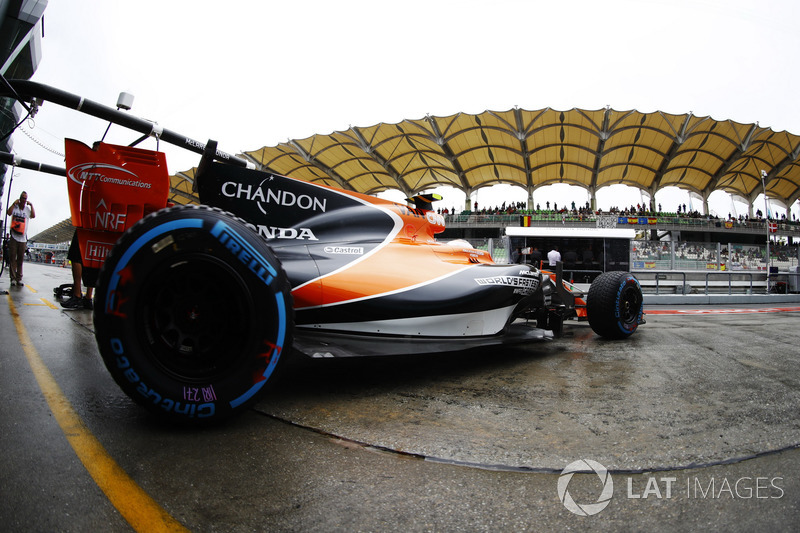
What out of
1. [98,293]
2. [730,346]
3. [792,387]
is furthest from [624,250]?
[98,293]

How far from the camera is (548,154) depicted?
39.6 m

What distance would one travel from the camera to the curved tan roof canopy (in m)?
34.4

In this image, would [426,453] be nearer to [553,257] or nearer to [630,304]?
[630,304]

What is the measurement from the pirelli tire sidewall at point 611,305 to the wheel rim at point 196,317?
4.07m

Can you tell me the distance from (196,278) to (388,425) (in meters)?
1.14

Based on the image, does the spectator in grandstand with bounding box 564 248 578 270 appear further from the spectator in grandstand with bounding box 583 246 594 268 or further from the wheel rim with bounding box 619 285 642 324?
the wheel rim with bounding box 619 285 642 324

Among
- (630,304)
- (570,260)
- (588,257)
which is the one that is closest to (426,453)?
(630,304)

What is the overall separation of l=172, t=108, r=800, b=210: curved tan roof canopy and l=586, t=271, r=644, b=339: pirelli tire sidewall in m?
31.8

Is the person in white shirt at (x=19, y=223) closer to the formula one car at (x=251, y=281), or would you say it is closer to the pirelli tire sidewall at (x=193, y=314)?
the formula one car at (x=251, y=281)

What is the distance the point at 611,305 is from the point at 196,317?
14.4ft

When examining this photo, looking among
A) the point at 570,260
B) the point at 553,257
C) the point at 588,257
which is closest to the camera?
the point at 553,257

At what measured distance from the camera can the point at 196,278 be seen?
1.86m

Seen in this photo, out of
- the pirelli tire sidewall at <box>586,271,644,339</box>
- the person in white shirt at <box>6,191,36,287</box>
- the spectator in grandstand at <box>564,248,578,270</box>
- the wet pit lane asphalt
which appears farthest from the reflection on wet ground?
the spectator in grandstand at <box>564,248,578,270</box>

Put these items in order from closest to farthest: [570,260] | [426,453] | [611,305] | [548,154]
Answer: [426,453] < [611,305] < [570,260] < [548,154]
